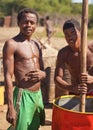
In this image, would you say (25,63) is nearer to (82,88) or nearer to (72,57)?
(72,57)

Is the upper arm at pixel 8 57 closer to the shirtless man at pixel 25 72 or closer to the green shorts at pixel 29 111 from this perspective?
the shirtless man at pixel 25 72

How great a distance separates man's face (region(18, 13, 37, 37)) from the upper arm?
218 millimetres

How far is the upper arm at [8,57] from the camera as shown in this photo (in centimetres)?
349

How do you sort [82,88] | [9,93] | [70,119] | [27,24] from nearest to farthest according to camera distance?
1. [70,119]
2. [82,88]
3. [9,93]
4. [27,24]

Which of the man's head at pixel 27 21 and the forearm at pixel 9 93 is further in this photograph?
the man's head at pixel 27 21

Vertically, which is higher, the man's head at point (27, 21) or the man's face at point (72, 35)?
the man's head at point (27, 21)

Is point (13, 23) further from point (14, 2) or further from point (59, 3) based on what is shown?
point (59, 3)

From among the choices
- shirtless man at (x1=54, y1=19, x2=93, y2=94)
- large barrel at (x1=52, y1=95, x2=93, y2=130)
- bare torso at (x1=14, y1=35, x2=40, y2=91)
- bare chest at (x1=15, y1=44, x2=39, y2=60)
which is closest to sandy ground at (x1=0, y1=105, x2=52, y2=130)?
shirtless man at (x1=54, y1=19, x2=93, y2=94)

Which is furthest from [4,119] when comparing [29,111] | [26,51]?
[26,51]

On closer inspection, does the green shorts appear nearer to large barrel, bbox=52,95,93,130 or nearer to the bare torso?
the bare torso

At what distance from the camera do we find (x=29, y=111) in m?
3.63

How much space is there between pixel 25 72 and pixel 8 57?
274 mm

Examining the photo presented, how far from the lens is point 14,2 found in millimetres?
48625

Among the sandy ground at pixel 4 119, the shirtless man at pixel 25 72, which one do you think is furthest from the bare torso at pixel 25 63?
the sandy ground at pixel 4 119
